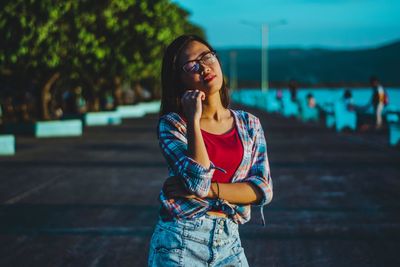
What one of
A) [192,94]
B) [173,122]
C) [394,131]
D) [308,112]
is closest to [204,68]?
[192,94]

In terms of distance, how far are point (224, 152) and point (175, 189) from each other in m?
0.24

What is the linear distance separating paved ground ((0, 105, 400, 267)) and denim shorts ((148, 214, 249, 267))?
11.5 ft

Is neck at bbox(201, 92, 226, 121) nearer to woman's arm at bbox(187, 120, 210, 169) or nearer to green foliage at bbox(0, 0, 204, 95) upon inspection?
woman's arm at bbox(187, 120, 210, 169)

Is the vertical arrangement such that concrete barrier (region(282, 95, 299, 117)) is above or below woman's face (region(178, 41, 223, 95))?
below

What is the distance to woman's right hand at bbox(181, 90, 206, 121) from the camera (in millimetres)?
2754

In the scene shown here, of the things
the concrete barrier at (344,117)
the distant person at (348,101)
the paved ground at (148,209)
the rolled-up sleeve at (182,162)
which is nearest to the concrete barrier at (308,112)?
the distant person at (348,101)

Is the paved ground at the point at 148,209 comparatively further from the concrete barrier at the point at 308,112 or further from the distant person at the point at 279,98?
the distant person at the point at 279,98

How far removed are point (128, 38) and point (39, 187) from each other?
1982cm

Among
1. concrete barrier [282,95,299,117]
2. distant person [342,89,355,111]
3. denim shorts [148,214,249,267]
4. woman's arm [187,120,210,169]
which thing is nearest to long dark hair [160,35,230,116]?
woman's arm [187,120,210,169]

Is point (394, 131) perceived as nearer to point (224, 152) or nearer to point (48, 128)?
point (48, 128)

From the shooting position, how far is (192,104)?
276 centimetres

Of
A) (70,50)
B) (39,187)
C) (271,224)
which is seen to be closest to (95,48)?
(70,50)

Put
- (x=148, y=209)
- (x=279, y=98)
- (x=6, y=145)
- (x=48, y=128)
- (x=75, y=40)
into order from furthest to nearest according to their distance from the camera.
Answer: (x=279, y=98) → (x=48, y=128) → (x=75, y=40) → (x=6, y=145) → (x=148, y=209)

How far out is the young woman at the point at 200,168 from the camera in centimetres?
278
